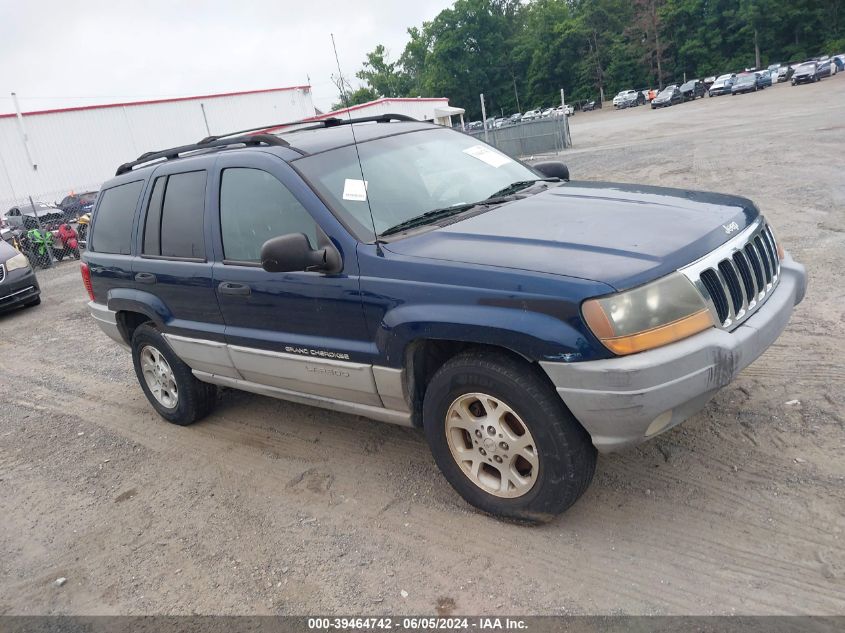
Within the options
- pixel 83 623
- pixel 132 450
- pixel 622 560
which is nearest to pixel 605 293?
pixel 622 560

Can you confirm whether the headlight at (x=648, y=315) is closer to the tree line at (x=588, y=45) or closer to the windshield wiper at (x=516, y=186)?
the windshield wiper at (x=516, y=186)

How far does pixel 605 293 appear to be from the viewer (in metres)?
2.74

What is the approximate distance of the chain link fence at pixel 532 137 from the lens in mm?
27125

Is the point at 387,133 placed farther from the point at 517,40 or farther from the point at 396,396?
the point at 517,40

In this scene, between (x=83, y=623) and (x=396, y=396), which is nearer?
(x=83, y=623)

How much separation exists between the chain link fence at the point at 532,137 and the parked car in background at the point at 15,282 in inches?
758

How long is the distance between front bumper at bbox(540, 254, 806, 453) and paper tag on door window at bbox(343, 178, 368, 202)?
1488mm

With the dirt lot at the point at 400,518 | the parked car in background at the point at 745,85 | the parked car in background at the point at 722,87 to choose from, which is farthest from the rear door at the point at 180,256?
the parked car in background at the point at 722,87

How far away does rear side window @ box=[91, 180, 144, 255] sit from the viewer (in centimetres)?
509

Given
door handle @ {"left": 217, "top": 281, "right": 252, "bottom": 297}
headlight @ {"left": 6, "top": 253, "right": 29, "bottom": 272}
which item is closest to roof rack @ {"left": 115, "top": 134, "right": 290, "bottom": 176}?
door handle @ {"left": 217, "top": 281, "right": 252, "bottom": 297}

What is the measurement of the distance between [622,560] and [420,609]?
3.05ft

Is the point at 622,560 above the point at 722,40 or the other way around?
the other way around

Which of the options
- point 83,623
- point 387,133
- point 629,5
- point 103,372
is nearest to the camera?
point 83,623

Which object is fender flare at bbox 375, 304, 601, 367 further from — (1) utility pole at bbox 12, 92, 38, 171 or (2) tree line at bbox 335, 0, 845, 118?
(2) tree line at bbox 335, 0, 845, 118
